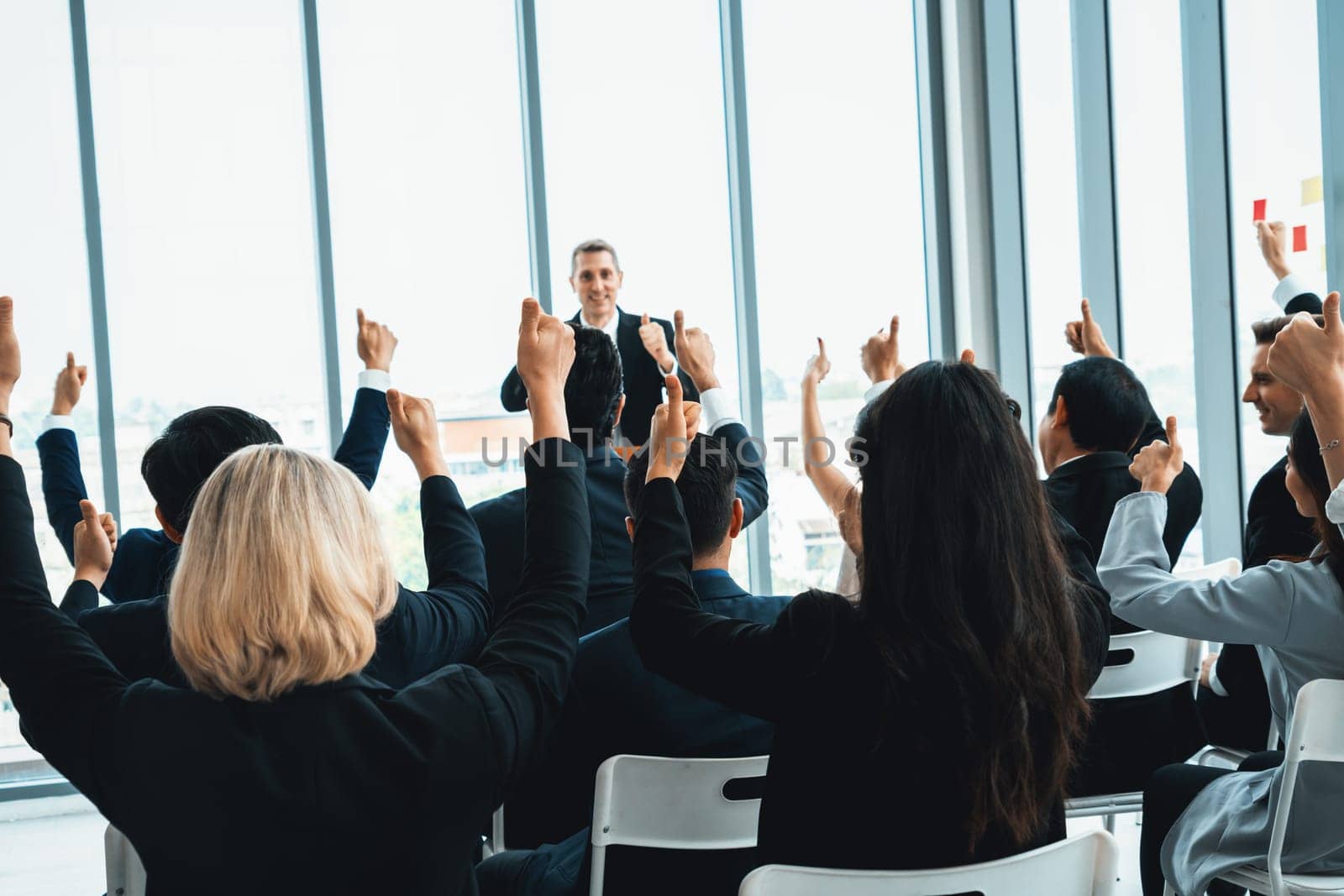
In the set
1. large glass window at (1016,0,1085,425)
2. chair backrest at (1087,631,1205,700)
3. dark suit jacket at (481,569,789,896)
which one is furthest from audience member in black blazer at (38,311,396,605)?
large glass window at (1016,0,1085,425)

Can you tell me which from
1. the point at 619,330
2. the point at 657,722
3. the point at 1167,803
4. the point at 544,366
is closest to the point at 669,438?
the point at 544,366

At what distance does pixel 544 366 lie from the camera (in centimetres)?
129

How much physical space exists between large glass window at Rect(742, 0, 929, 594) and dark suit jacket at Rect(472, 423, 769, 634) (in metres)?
2.61

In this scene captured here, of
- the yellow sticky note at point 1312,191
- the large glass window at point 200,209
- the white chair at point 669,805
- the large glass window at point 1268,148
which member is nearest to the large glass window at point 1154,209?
the large glass window at point 1268,148

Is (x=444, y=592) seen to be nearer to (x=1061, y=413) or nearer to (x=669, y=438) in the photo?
(x=669, y=438)

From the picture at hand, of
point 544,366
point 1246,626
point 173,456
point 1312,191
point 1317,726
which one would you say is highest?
point 1312,191

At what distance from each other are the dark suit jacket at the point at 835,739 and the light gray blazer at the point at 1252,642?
60cm

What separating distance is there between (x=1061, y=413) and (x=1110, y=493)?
0.24 metres

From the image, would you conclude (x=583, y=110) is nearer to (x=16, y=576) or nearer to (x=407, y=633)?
(x=407, y=633)

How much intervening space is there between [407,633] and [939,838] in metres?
0.73

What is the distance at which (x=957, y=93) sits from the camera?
486 centimetres

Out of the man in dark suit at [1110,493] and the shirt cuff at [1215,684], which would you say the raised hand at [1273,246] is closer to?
the man in dark suit at [1110,493]

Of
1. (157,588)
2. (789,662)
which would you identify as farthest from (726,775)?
(157,588)

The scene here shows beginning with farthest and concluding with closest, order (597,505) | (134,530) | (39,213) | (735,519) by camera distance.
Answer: (39,213) < (597,505) < (134,530) < (735,519)
